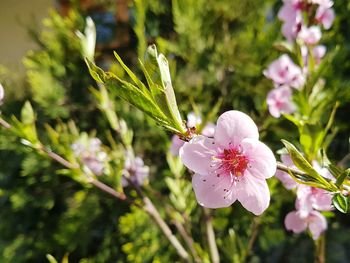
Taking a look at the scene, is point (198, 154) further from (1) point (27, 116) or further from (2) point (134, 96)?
(1) point (27, 116)

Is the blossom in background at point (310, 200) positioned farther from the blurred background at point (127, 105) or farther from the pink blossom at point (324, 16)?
the blurred background at point (127, 105)

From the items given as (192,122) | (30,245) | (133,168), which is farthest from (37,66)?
(192,122)

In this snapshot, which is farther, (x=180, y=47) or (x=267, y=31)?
(x=180, y=47)

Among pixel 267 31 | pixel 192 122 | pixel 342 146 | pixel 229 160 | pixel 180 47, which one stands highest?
pixel 229 160

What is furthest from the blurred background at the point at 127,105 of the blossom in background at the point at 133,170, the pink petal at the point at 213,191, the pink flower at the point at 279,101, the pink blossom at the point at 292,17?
the pink petal at the point at 213,191

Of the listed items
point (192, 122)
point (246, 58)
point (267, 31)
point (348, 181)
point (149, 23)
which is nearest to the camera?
point (348, 181)

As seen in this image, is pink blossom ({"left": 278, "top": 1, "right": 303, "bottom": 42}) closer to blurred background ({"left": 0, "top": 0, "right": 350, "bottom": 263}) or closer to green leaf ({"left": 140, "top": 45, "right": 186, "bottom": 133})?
green leaf ({"left": 140, "top": 45, "right": 186, "bottom": 133})

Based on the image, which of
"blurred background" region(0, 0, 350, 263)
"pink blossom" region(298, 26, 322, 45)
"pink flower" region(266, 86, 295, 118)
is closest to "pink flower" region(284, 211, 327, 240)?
"pink flower" region(266, 86, 295, 118)

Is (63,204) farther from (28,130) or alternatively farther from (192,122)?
(192,122)

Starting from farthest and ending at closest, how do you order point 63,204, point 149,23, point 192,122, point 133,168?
point 63,204
point 149,23
point 133,168
point 192,122
